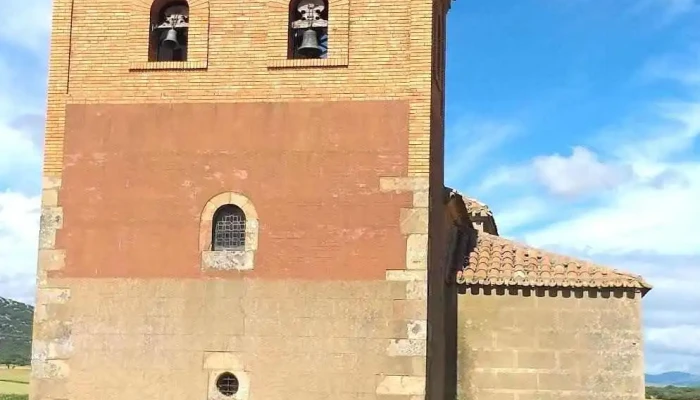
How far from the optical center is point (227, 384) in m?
10.5

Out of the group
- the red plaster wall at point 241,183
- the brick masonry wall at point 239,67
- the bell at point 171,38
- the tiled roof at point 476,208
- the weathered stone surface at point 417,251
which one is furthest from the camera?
the tiled roof at point 476,208

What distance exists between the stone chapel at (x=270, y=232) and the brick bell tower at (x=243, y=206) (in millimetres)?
23

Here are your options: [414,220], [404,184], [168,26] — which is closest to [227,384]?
[414,220]

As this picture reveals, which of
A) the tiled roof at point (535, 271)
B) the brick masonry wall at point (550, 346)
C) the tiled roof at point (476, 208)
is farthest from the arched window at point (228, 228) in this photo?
the tiled roof at point (476, 208)

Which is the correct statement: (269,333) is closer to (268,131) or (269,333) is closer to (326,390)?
(326,390)

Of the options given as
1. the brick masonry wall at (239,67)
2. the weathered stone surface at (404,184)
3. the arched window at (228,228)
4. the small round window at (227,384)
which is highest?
the brick masonry wall at (239,67)

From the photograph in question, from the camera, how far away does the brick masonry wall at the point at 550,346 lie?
38.2ft

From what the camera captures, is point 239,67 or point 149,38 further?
point 149,38

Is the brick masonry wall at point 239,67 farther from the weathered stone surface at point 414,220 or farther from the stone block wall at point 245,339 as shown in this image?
the stone block wall at point 245,339

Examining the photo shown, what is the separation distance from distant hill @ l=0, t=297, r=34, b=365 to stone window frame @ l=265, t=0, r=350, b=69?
1830 inches

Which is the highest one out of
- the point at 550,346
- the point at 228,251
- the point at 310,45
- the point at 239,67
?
the point at 310,45

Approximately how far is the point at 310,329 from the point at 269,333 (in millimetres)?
472

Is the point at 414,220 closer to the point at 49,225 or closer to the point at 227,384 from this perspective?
the point at 227,384

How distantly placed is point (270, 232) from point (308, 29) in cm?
258
